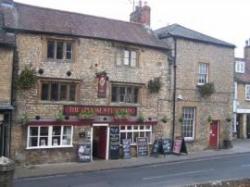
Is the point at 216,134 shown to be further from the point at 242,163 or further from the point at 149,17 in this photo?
the point at 149,17

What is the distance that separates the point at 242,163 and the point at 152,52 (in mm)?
8557

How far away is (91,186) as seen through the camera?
1611cm

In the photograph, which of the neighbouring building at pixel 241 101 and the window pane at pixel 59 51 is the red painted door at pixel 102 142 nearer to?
the window pane at pixel 59 51

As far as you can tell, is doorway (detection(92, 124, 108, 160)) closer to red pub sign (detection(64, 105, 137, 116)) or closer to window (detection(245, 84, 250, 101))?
red pub sign (detection(64, 105, 137, 116))

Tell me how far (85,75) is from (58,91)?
1805 mm

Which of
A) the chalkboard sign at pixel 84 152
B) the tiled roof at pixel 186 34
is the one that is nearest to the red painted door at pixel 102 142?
the chalkboard sign at pixel 84 152

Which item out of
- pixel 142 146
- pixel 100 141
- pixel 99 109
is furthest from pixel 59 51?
pixel 142 146

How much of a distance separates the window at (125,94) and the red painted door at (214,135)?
7.35m

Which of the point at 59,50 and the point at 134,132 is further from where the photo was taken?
the point at 134,132

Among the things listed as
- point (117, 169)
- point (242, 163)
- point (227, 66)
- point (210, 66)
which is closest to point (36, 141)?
point (117, 169)

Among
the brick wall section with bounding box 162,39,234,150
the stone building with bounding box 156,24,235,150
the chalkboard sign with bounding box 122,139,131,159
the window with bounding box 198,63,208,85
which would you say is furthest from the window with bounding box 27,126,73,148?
the window with bounding box 198,63,208,85

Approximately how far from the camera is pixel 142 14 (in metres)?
29.2

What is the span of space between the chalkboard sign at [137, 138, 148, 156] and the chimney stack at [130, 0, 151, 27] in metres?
8.11

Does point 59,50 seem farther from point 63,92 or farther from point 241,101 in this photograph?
point 241,101
